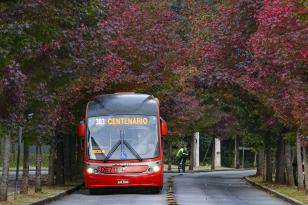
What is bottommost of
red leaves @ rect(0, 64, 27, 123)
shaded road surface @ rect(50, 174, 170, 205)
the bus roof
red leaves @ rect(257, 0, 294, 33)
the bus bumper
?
shaded road surface @ rect(50, 174, 170, 205)

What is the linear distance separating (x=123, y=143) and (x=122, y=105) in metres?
1.48

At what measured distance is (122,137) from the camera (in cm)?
2958

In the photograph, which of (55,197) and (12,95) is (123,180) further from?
(12,95)

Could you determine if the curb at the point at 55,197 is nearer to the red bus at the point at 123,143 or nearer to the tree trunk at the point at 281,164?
the red bus at the point at 123,143

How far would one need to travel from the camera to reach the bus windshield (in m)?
29.3

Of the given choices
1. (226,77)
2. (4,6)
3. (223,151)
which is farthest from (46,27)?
(223,151)

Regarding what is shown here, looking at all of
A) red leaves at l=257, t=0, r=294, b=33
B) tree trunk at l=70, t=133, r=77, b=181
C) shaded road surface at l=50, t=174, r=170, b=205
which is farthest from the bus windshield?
tree trunk at l=70, t=133, r=77, b=181

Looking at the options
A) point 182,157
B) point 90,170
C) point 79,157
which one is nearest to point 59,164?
point 90,170

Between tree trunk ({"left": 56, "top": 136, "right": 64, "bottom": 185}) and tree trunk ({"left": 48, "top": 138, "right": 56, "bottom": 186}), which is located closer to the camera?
tree trunk ({"left": 48, "top": 138, "right": 56, "bottom": 186})

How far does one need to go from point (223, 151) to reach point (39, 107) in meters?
71.4

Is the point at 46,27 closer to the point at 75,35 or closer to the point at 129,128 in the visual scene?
the point at 75,35

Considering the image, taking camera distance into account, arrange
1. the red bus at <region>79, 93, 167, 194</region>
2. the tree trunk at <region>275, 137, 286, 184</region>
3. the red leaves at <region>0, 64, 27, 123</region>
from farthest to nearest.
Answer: the tree trunk at <region>275, 137, 286, 184</region> → the red bus at <region>79, 93, 167, 194</region> → the red leaves at <region>0, 64, 27, 123</region>

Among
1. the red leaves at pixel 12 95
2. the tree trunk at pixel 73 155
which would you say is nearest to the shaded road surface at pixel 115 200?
the red leaves at pixel 12 95

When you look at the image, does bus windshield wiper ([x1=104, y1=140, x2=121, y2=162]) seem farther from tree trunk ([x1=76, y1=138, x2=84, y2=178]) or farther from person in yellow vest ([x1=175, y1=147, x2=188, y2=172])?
person in yellow vest ([x1=175, y1=147, x2=188, y2=172])
